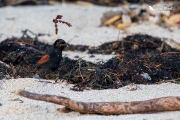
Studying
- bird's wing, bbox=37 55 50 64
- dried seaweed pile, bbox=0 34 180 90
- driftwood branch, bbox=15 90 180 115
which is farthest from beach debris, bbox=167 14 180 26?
driftwood branch, bbox=15 90 180 115

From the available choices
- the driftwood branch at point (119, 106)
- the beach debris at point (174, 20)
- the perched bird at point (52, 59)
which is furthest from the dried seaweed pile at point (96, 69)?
the beach debris at point (174, 20)

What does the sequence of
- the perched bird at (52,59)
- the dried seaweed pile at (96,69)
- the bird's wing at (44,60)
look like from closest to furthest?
the dried seaweed pile at (96,69), the perched bird at (52,59), the bird's wing at (44,60)

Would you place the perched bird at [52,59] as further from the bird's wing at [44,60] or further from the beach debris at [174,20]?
the beach debris at [174,20]

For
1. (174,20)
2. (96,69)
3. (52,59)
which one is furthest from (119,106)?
(174,20)

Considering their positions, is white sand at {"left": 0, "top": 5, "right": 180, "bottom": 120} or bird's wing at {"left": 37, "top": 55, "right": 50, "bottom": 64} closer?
white sand at {"left": 0, "top": 5, "right": 180, "bottom": 120}

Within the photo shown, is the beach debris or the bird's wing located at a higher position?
the beach debris

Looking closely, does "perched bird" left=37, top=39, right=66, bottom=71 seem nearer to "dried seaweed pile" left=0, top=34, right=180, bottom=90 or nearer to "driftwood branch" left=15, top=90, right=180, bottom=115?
"dried seaweed pile" left=0, top=34, right=180, bottom=90

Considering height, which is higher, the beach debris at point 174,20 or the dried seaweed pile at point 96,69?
the beach debris at point 174,20
